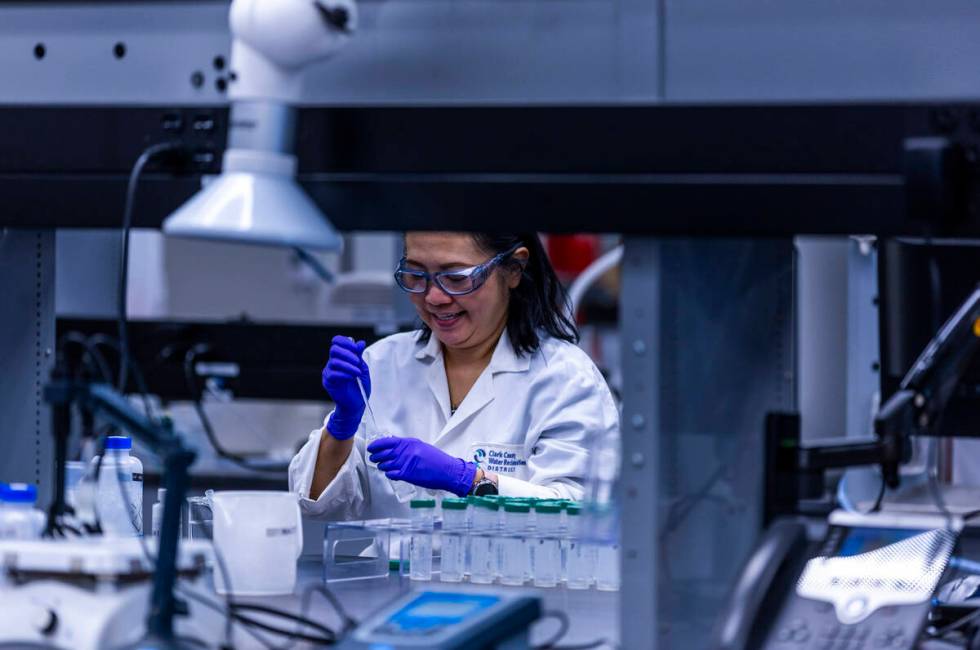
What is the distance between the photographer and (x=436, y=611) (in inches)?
57.6

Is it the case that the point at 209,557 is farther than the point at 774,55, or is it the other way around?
the point at 209,557

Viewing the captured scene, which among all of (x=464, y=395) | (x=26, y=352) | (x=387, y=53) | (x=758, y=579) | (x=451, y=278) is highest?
(x=387, y=53)

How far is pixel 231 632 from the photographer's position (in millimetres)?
1561

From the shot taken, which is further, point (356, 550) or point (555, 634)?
point (356, 550)

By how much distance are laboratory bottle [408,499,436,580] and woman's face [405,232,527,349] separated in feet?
1.99

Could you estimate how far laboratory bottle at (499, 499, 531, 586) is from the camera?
199 centimetres

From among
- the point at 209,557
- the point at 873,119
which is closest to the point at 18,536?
the point at 209,557

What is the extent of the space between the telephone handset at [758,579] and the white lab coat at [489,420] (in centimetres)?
101

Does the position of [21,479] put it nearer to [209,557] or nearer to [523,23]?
[209,557]

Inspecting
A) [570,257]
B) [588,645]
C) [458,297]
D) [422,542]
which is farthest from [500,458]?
[570,257]

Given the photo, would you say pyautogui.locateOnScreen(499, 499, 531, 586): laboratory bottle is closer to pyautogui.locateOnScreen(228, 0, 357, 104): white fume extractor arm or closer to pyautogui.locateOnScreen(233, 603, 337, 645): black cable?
pyautogui.locateOnScreen(233, 603, 337, 645): black cable

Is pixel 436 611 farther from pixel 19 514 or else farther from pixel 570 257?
pixel 570 257

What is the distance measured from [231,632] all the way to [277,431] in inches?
123

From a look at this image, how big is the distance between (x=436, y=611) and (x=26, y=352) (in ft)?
2.98
